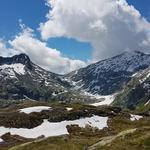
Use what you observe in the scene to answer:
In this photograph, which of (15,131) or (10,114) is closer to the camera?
(15,131)

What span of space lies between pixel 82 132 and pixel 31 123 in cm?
2225

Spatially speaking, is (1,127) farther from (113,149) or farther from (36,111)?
(113,149)

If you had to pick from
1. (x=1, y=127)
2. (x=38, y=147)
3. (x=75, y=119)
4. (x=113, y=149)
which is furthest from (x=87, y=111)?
(x=113, y=149)

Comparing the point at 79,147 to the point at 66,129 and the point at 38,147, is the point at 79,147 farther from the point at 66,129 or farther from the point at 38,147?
the point at 66,129

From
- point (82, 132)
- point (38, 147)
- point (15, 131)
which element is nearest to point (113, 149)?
point (38, 147)

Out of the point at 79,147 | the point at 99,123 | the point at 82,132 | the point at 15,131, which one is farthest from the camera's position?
the point at 99,123

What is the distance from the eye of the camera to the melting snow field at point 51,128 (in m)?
127

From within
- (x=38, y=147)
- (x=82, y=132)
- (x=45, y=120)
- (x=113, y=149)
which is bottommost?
(x=113, y=149)

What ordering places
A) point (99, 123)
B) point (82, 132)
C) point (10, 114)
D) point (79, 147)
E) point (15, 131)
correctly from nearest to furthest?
point (79, 147) → point (82, 132) → point (15, 131) → point (99, 123) → point (10, 114)

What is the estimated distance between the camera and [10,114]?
15100cm

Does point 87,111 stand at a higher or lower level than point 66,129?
higher

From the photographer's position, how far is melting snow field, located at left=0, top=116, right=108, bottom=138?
4993 inches

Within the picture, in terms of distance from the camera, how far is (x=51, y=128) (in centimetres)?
13225

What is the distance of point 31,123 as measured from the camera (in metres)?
138
